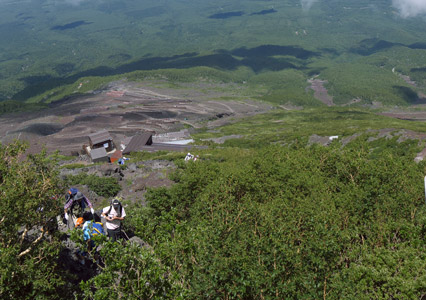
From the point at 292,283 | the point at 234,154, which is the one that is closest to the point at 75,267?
the point at 292,283

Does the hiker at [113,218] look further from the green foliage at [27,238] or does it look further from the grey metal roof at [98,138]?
the grey metal roof at [98,138]

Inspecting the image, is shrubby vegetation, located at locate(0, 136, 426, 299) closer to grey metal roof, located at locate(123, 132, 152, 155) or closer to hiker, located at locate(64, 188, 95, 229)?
hiker, located at locate(64, 188, 95, 229)

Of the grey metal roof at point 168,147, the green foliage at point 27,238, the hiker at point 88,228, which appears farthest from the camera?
the grey metal roof at point 168,147

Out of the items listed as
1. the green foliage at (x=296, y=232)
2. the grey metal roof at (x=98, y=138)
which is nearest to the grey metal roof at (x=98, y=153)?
the grey metal roof at (x=98, y=138)

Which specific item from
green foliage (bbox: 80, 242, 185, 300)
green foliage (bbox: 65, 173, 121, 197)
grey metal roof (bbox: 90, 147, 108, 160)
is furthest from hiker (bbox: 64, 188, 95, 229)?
grey metal roof (bbox: 90, 147, 108, 160)

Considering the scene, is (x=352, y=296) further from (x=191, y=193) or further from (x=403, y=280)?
(x=191, y=193)

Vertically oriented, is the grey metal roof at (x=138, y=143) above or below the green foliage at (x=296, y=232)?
below
